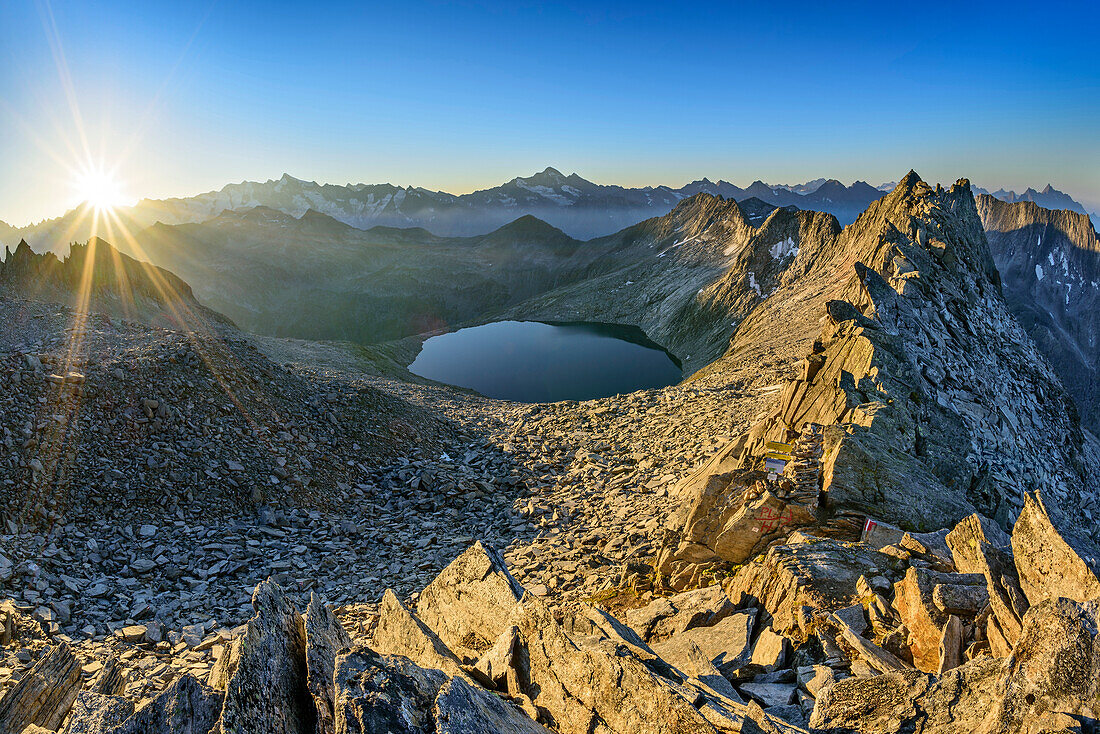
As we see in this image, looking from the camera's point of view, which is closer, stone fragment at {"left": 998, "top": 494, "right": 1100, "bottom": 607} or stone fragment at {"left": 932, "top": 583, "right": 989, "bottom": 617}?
stone fragment at {"left": 998, "top": 494, "right": 1100, "bottom": 607}

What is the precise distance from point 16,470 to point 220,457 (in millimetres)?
5182

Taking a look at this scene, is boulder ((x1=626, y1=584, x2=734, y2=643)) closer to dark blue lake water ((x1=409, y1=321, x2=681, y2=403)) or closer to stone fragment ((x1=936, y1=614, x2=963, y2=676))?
stone fragment ((x1=936, y1=614, x2=963, y2=676))

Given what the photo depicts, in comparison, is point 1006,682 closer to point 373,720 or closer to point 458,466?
point 373,720

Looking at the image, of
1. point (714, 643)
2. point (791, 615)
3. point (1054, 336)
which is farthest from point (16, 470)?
point (1054, 336)

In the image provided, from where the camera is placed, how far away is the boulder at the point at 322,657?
5258 millimetres

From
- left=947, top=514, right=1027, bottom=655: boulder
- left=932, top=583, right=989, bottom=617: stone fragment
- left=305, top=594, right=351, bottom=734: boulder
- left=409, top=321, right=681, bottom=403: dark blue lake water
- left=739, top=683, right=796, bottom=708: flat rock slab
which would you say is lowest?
left=409, top=321, right=681, bottom=403: dark blue lake water

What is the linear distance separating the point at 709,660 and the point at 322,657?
5.34 m

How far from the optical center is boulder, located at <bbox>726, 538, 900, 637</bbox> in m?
8.36

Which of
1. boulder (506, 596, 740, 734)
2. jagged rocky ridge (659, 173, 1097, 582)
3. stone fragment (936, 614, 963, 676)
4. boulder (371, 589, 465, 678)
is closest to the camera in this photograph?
boulder (506, 596, 740, 734)

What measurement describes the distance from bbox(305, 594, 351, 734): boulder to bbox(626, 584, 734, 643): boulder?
5675 mm

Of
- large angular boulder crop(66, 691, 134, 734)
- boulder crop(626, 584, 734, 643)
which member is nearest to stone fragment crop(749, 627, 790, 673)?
boulder crop(626, 584, 734, 643)

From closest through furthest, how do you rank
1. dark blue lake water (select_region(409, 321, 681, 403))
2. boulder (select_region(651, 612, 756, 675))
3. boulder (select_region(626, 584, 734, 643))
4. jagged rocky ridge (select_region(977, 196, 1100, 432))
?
1. boulder (select_region(651, 612, 756, 675))
2. boulder (select_region(626, 584, 734, 643))
3. dark blue lake water (select_region(409, 321, 681, 403))
4. jagged rocky ridge (select_region(977, 196, 1100, 432))

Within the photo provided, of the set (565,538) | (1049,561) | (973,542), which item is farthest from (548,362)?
(1049,561)

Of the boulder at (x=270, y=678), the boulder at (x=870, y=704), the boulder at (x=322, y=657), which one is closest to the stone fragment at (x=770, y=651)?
the boulder at (x=870, y=704)
